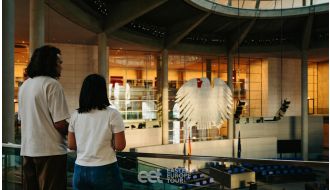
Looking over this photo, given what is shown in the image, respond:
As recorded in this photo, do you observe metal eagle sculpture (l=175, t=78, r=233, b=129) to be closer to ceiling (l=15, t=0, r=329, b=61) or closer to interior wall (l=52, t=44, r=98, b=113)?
ceiling (l=15, t=0, r=329, b=61)

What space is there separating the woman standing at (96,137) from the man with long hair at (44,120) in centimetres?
12

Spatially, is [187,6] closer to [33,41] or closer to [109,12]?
[109,12]

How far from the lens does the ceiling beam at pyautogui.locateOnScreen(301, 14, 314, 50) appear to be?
61.1ft

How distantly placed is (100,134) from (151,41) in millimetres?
16321

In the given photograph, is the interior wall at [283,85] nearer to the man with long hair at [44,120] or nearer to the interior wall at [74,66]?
the interior wall at [74,66]

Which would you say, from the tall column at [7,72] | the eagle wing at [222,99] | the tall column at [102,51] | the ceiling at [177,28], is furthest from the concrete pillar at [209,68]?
the tall column at [7,72]

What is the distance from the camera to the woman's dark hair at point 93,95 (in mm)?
2205

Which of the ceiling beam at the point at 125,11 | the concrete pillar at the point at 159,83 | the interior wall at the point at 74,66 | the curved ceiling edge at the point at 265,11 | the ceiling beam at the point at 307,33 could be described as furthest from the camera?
the concrete pillar at the point at 159,83

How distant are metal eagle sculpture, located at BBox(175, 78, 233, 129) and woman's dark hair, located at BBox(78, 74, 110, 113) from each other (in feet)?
17.9

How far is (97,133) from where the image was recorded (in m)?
2.19

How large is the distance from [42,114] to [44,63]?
0.33 m

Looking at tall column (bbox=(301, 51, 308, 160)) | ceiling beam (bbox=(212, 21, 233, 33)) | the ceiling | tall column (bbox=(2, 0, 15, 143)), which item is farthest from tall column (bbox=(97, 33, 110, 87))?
tall column (bbox=(301, 51, 308, 160))

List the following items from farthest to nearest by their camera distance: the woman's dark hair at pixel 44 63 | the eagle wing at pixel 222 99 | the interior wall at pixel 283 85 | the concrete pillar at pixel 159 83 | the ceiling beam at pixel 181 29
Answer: the interior wall at pixel 283 85
the concrete pillar at pixel 159 83
the ceiling beam at pixel 181 29
the eagle wing at pixel 222 99
the woman's dark hair at pixel 44 63

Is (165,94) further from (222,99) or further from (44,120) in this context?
(44,120)
